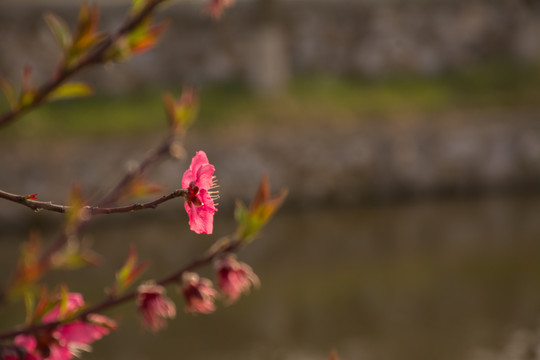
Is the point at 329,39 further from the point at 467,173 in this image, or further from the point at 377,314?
the point at 377,314

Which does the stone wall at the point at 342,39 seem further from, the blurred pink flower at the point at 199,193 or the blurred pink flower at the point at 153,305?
the blurred pink flower at the point at 199,193

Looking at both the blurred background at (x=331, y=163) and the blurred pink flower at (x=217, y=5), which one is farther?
the blurred background at (x=331, y=163)

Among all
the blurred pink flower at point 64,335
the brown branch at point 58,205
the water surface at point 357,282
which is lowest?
the water surface at point 357,282

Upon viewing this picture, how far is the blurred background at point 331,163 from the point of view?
10.4 feet

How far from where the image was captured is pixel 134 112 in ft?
20.4

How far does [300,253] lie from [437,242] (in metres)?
0.82

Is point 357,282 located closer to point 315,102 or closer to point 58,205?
point 315,102

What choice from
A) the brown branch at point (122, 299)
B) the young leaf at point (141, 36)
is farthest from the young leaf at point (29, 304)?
the young leaf at point (141, 36)

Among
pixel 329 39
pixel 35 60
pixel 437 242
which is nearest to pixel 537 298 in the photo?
pixel 437 242

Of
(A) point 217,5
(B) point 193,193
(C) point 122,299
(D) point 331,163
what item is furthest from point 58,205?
(D) point 331,163

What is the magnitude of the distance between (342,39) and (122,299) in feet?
22.6

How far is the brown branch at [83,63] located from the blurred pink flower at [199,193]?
0.21 m

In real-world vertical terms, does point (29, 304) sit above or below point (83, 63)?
below

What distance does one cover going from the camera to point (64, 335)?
63 cm
